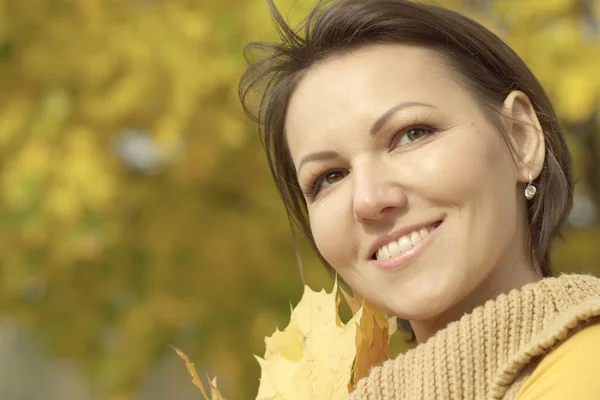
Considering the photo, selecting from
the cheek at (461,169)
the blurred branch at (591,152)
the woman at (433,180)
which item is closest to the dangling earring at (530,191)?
the woman at (433,180)

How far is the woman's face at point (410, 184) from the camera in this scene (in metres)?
1.64

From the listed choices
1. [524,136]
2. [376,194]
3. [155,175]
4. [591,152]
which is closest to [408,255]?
[376,194]

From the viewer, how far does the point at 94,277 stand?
462cm

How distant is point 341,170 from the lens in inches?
70.6

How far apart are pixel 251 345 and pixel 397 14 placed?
291cm

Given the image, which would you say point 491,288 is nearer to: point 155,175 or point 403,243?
point 403,243

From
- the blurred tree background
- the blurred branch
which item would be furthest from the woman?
the blurred branch

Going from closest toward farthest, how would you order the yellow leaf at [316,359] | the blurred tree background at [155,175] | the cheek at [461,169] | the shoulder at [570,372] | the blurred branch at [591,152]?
the shoulder at [570,372] → the cheek at [461,169] → the yellow leaf at [316,359] → the blurred tree background at [155,175] → the blurred branch at [591,152]

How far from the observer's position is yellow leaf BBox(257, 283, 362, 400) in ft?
5.73

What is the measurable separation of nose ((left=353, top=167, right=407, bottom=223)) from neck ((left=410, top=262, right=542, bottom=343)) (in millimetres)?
224

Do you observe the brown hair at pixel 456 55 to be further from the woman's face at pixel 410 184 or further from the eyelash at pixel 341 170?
the eyelash at pixel 341 170

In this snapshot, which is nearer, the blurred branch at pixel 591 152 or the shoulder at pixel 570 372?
the shoulder at pixel 570 372

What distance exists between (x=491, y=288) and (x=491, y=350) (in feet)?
1.16

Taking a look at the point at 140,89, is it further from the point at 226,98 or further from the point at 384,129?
the point at 384,129
